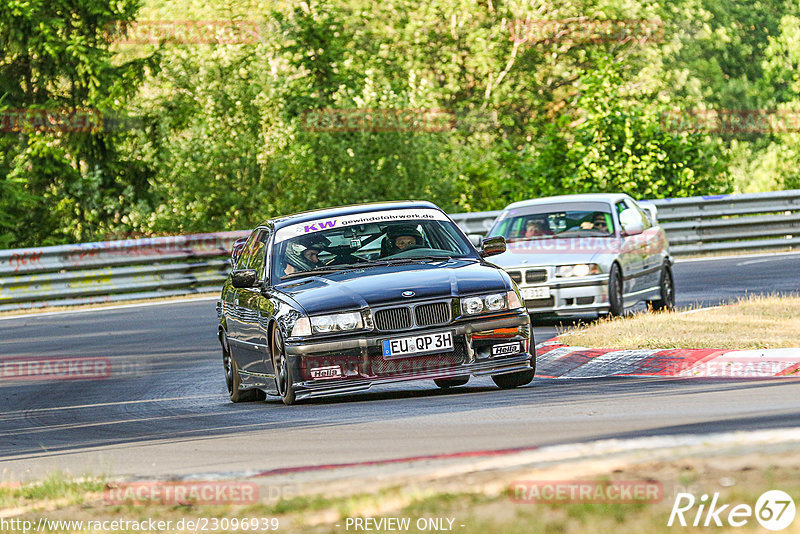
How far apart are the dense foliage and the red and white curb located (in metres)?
19.2

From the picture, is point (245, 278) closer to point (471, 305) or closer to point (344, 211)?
point (344, 211)

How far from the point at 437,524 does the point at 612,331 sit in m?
9.09

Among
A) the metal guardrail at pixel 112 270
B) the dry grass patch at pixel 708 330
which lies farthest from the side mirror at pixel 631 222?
the metal guardrail at pixel 112 270

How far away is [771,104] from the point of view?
215 feet

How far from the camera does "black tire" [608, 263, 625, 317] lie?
1678 cm

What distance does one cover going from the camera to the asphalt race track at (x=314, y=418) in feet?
26.4

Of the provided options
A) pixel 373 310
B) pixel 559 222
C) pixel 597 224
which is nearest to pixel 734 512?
pixel 373 310

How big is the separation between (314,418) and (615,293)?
7.63 meters

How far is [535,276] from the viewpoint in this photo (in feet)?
56.1

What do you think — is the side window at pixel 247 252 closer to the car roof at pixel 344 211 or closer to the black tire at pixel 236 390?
the car roof at pixel 344 211

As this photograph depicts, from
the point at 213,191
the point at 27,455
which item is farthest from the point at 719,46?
the point at 27,455

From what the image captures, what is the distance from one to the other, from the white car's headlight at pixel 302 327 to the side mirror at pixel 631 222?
747cm

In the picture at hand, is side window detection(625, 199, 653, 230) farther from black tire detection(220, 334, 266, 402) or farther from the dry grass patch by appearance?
black tire detection(220, 334, 266, 402)

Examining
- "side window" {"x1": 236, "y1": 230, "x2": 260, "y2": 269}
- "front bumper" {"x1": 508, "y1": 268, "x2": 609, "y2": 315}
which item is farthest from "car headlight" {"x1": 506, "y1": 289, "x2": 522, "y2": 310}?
"front bumper" {"x1": 508, "y1": 268, "x2": 609, "y2": 315}
